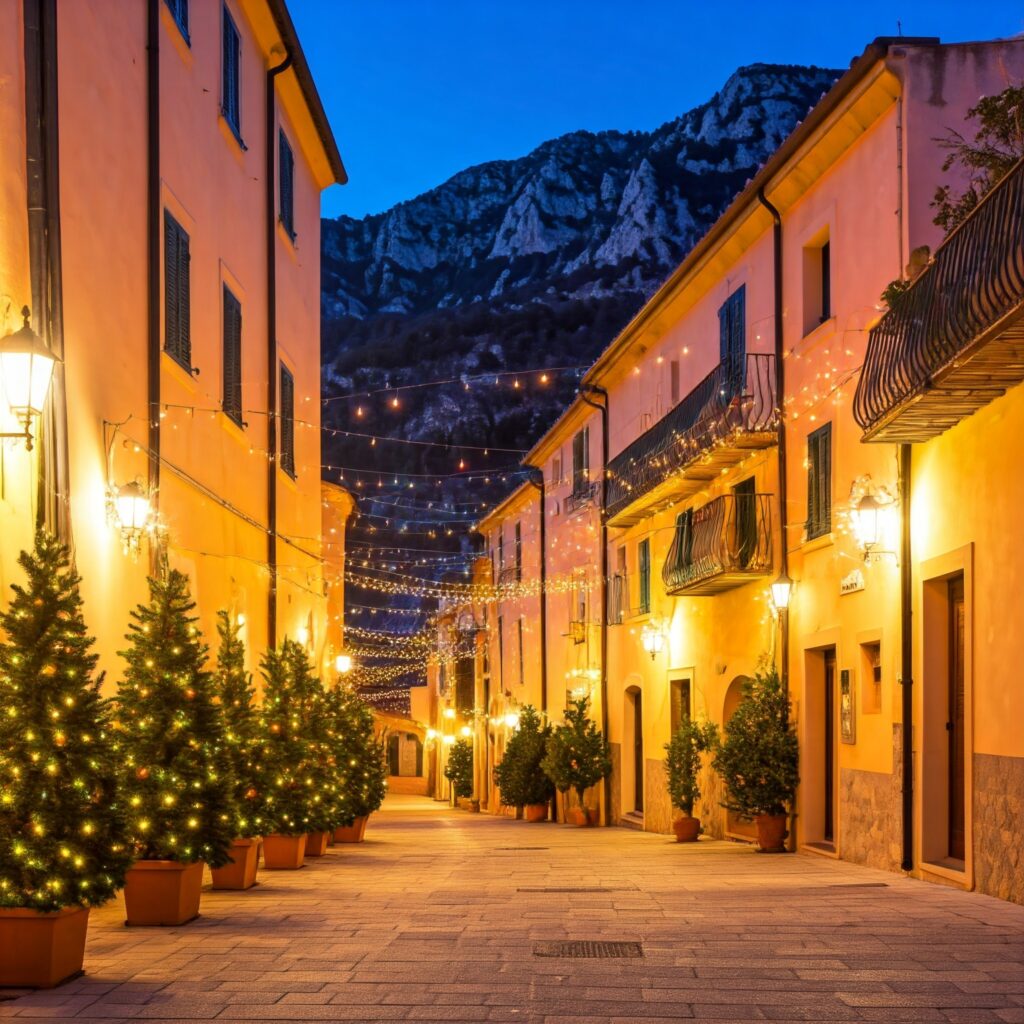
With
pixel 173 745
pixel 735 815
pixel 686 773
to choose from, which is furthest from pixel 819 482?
pixel 173 745

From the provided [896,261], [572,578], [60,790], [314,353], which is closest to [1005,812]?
[896,261]

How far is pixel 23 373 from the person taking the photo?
845 cm

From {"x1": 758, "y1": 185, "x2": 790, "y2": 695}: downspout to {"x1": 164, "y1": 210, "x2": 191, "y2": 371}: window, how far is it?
856 cm

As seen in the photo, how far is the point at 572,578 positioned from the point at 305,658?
64.7 ft

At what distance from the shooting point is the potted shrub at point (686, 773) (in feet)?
73.3

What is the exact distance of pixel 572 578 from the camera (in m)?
35.6

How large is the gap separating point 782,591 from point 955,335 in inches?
315

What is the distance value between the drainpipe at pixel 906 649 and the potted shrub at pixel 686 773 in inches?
294

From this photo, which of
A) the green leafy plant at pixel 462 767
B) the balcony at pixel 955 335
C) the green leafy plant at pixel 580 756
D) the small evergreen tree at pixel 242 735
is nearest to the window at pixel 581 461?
the green leafy plant at pixel 580 756

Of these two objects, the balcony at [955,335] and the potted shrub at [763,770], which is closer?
the balcony at [955,335]

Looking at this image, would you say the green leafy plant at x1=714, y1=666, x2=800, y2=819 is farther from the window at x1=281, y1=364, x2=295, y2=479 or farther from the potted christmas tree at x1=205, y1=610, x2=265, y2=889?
the potted christmas tree at x1=205, y1=610, x2=265, y2=889

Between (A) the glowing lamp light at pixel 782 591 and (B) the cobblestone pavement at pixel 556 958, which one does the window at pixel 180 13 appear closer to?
(B) the cobblestone pavement at pixel 556 958

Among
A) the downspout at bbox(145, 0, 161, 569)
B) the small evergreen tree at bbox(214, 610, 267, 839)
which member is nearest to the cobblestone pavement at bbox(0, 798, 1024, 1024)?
the small evergreen tree at bbox(214, 610, 267, 839)

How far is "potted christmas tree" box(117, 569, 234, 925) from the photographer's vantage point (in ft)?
31.3
